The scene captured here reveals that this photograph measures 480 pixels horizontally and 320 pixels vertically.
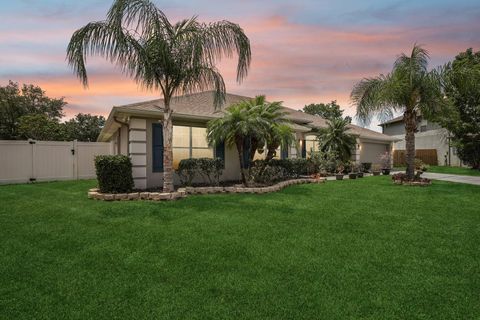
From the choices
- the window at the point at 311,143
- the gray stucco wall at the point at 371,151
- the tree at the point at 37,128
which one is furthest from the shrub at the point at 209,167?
the tree at the point at 37,128

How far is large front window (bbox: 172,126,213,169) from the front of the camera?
37.0ft

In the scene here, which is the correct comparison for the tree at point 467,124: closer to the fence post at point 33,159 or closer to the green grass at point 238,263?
the green grass at point 238,263

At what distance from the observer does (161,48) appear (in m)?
8.27

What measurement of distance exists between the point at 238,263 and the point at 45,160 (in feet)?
47.9

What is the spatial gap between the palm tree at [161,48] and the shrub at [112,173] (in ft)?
4.68

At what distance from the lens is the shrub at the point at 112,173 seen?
880 cm

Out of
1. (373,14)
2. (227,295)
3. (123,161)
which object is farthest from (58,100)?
(227,295)

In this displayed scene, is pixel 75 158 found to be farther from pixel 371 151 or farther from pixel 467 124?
pixel 467 124

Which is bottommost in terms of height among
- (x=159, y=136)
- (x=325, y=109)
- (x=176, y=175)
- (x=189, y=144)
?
(x=176, y=175)

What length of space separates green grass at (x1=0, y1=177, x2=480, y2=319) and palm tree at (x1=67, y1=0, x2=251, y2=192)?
3500 mm

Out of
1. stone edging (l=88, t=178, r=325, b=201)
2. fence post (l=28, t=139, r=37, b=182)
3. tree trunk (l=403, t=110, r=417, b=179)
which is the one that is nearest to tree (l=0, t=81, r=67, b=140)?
fence post (l=28, t=139, r=37, b=182)

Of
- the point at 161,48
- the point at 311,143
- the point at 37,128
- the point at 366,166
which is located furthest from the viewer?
the point at 37,128

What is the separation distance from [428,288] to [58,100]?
37.5 m

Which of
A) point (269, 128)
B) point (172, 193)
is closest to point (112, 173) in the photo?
point (172, 193)
